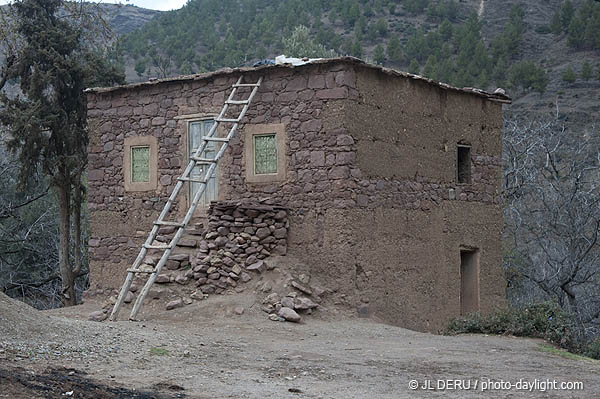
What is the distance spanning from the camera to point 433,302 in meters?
12.5

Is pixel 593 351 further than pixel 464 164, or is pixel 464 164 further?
pixel 464 164

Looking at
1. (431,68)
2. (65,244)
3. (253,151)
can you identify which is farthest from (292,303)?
(431,68)

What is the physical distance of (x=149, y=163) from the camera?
13.0m

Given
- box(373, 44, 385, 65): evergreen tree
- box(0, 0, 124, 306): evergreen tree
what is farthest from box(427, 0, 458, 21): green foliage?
box(0, 0, 124, 306): evergreen tree

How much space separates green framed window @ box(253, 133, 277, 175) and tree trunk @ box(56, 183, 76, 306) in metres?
6.29

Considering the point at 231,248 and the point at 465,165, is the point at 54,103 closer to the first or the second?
the point at 231,248

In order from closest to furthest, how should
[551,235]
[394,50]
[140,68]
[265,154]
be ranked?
[265,154], [551,235], [394,50], [140,68]

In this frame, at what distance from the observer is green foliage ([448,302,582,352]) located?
1071cm

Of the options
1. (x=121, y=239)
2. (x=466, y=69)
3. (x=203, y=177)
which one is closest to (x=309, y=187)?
(x=203, y=177)

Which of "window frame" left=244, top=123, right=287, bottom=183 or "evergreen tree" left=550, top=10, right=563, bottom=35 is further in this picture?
"evergreen tree" left=550, top=10, right=563, bottom=35

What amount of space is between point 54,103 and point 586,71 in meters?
22.2

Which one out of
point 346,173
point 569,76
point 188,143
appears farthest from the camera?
point 569,76

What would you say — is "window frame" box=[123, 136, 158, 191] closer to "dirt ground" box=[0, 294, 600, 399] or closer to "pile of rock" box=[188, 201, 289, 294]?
"pile of rock" box=[188, 201, 289, 294]

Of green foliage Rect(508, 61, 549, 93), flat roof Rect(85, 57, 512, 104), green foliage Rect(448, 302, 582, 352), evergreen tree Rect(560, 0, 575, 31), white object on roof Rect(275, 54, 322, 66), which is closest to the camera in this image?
green foliage Rect(448, 302, 582, 352)
